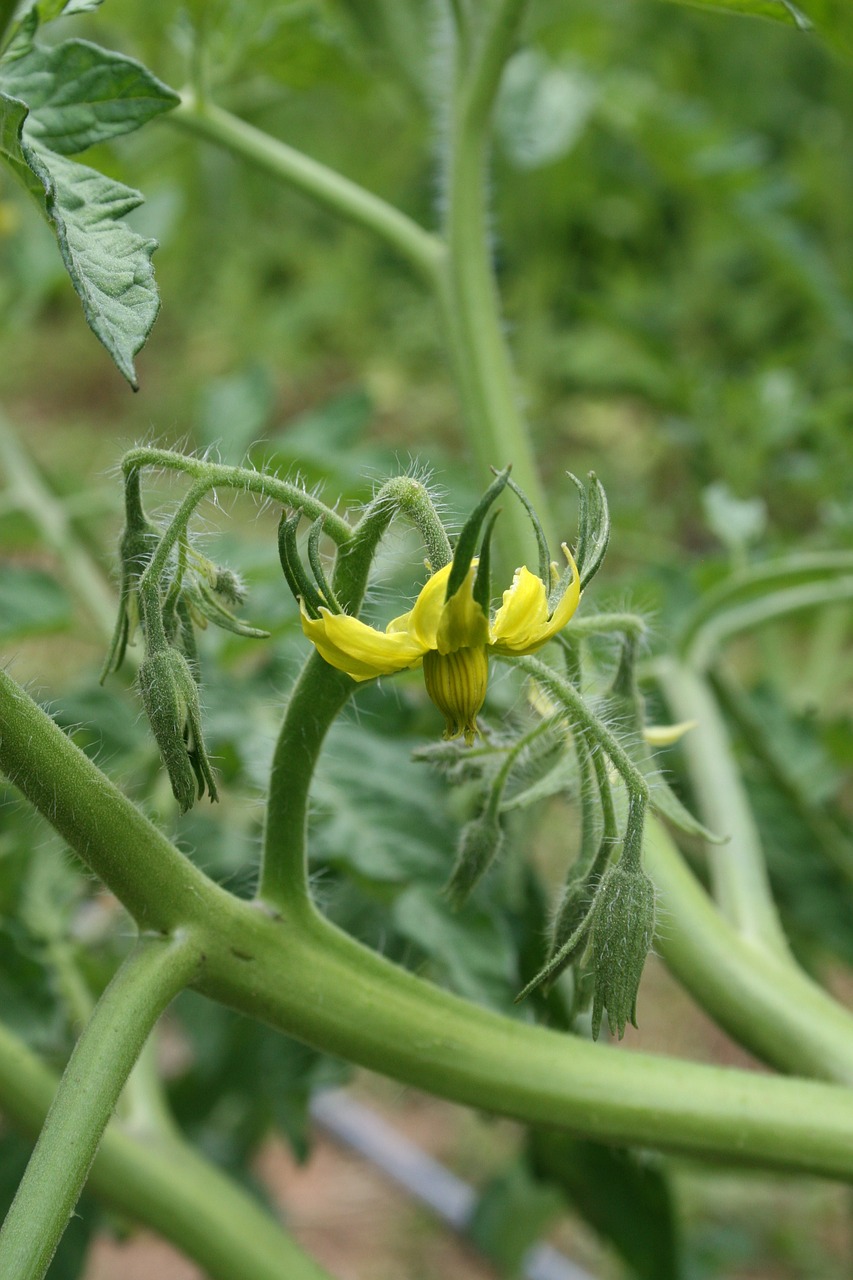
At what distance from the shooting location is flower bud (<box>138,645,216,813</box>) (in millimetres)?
505

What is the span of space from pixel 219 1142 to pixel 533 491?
0.91 metres

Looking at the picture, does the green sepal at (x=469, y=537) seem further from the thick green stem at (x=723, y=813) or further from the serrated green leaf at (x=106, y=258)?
the thick green stem at (x=723, y=813)

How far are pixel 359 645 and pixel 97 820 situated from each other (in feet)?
0.60

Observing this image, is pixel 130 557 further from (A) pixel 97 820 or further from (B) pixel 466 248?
(B) pixel 466 248

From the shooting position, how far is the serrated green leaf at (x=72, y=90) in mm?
574

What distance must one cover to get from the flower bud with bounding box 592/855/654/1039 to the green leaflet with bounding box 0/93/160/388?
0.29 metres

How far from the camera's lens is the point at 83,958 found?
1.05m

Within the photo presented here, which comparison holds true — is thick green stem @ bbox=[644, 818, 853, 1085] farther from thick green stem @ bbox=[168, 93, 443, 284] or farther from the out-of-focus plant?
thick green stem @ bbox=[168, 93, 443, 284]

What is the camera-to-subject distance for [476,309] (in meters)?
0.98

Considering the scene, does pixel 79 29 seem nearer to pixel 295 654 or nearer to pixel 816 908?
pixel 295 654

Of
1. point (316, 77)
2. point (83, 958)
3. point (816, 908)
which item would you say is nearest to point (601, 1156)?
point (816, 908)

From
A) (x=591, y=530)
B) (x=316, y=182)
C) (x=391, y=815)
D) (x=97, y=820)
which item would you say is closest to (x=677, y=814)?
(x=591, y=530)

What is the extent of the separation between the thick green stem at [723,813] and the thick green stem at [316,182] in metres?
0.43

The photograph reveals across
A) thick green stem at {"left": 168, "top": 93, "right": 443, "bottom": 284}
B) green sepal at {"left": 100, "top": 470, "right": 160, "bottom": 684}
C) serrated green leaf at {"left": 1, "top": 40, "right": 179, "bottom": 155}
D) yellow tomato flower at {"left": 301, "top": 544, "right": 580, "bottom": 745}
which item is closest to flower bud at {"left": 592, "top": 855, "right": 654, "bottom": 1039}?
yellow tomato flower at {"left": 301, "top": 544, "right": 580, "bottom": 745}
